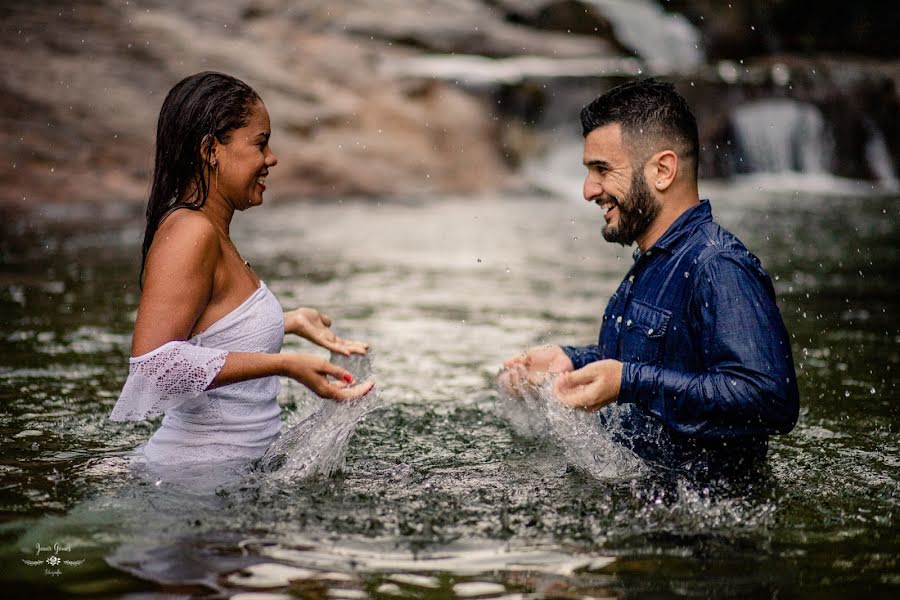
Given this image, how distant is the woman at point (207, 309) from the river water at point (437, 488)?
0.22 metres

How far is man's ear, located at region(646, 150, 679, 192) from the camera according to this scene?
405 cm

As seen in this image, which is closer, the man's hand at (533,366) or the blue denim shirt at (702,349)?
the blue denim shirt at (702,349)

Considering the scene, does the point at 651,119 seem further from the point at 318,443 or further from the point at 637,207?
the point at 318,443

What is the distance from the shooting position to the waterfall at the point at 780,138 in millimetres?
21188

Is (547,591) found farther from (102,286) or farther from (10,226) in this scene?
(10,226)

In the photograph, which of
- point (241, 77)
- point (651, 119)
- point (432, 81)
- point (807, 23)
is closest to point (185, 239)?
point (651, 119)

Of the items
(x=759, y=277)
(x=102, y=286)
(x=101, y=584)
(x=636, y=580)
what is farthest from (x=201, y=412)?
(x=102, y=286)

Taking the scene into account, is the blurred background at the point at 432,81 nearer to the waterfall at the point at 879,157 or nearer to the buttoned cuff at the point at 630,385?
the waterfall at the point at 879,157

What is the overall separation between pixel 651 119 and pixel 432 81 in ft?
51.3

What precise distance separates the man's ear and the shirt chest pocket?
486 mm

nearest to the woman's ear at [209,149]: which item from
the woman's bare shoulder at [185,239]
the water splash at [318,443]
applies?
the woman's bare shoulder at [185,239]

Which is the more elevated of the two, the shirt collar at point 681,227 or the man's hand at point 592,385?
the shirt collar at point 681,227

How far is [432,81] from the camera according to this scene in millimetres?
19266

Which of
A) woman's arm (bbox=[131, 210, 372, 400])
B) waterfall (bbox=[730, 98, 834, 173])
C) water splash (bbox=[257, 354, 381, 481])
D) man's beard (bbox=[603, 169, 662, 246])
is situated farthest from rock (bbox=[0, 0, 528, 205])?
man's beard (bbox=[603, 169, 662, 246])
